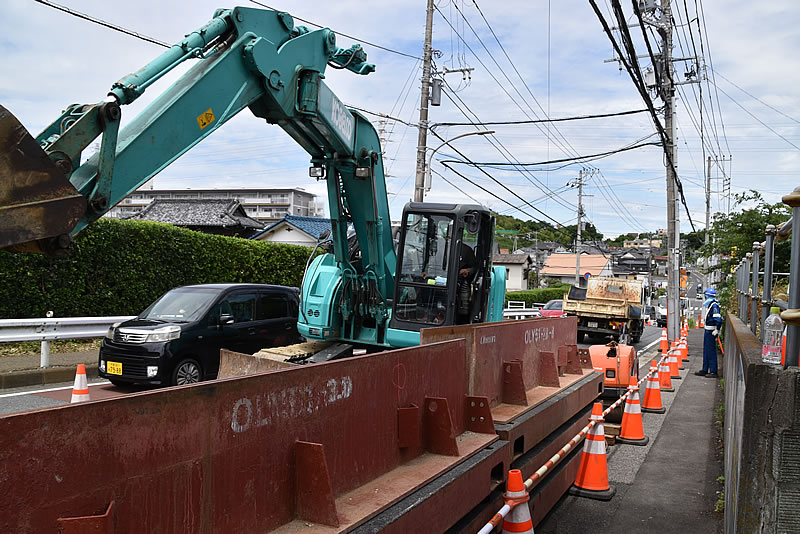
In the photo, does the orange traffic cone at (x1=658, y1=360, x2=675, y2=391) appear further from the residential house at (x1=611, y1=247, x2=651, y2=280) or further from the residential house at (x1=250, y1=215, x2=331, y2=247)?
the residential house at (x1=611, y1=247, x2=651, y2=280)

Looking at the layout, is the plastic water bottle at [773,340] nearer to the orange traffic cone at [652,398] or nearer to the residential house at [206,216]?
the orange traffic cone at [652,398]

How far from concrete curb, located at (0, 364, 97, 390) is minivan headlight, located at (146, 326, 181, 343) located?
2.85 m

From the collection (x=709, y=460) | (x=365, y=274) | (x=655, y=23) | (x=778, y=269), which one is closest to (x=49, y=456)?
(x=365, y=274)

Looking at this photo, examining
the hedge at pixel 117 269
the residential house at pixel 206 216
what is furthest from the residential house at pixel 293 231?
the hedge at pixel 117 269

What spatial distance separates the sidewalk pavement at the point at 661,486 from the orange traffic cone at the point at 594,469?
0.09m

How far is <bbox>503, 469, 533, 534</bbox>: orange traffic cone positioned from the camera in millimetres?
4227

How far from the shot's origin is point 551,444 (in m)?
5.77

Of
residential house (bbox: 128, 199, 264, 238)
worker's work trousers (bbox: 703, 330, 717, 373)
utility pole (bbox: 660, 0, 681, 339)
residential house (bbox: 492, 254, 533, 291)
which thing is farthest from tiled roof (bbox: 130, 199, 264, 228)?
residential house (bbox: 492, 254, 533, 291)

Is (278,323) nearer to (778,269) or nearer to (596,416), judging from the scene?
(596,416)

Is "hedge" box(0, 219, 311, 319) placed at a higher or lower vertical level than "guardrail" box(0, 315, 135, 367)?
higher

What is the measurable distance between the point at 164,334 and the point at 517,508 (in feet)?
23.3

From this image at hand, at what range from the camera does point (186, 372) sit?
32.8 feet

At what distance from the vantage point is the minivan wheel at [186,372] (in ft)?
32.0

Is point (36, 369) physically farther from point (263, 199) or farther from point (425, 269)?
point (263, 199)
